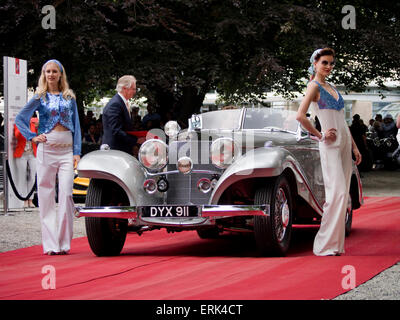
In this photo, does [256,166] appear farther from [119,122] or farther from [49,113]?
[49,113]

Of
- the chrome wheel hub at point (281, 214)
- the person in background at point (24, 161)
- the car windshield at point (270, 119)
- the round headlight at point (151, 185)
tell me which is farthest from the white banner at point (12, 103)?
the chrome wheel hub at point (281, 214)

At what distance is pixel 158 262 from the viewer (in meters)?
6.82

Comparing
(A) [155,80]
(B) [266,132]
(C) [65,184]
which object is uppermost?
(A) [155,80]

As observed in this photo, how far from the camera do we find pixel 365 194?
52.1 feet

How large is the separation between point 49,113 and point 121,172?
43.3 inches

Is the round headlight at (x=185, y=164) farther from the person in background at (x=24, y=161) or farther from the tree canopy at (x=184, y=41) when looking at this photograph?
the tree canopy at (x=184, y=41)

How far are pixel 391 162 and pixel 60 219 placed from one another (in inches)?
744

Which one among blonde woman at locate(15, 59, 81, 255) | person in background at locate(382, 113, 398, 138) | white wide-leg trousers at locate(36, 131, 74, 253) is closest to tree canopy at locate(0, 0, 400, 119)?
person in background at locate(382, 113, 398, 138)

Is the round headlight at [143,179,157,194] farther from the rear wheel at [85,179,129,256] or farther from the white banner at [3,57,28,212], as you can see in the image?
the white banner at [3,57,28,212]

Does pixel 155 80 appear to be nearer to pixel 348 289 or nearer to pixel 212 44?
pixel 212 44

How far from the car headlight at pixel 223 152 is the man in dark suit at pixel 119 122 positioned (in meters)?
1.42

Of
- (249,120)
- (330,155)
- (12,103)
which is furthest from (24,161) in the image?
(330,155)
